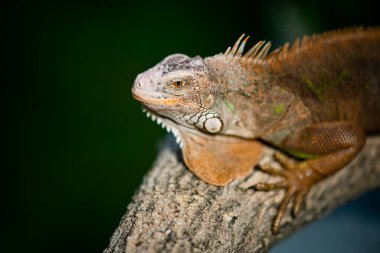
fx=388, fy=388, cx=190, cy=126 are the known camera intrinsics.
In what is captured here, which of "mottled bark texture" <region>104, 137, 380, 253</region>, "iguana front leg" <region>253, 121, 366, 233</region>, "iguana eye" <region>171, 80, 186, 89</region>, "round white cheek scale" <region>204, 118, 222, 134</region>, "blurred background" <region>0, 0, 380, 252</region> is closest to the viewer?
"mottled bark texture" <region>104, 137, 380, 253</region>

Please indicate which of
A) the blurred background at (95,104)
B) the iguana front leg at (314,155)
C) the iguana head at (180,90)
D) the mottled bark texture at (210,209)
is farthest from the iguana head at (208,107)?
the blurred background at (95,104)

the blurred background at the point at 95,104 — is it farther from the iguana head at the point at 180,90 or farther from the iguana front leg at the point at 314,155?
the iguana head at the point at 180,90

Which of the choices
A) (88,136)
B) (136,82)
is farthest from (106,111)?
(136,82)

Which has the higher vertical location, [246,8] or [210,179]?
[246,8]

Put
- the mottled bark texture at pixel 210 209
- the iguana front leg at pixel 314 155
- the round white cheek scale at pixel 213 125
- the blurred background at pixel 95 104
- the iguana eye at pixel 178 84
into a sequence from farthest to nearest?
the blurred background at pixel 95 104, the iguana front leg at pixel 314 155, the round white cheek scale at pixel 213 125, the iguana eye at pixel 178 84, the mottled bark texture at pixel 210 209

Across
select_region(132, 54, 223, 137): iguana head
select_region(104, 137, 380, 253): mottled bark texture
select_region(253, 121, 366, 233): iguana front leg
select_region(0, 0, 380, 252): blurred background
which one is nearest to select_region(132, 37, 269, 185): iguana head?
select_region(132, 54, 223, 137): iguana head

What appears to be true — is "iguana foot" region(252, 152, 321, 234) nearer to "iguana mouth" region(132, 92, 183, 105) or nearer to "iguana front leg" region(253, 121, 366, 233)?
"iguana front leg" region(253, 121, 366, 233)

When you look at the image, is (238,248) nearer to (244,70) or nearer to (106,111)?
(244,70)

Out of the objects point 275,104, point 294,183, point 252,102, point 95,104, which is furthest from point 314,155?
point 95,104
